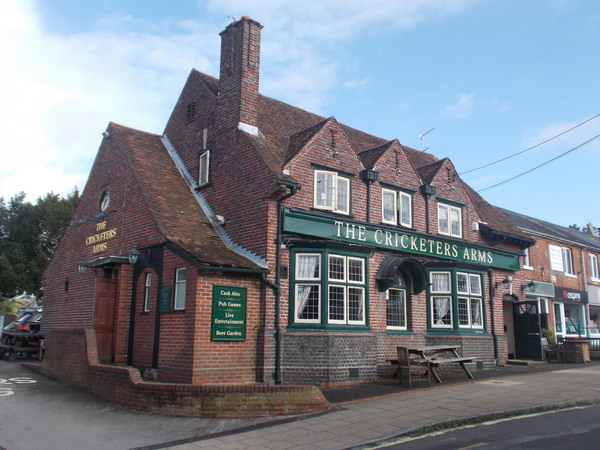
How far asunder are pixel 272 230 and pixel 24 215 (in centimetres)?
2680

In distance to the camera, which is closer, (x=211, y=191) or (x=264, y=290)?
(x=264, y=290)

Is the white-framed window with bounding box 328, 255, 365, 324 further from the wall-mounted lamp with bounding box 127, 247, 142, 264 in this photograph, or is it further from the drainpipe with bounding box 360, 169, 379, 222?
the wall-mounted lamp with bounding box 127, 247, 142, 264

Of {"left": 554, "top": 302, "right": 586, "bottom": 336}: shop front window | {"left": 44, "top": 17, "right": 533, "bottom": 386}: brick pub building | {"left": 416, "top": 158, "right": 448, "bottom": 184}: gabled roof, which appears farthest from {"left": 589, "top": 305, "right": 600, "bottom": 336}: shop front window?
{"left": 416, "top": 158, "right": 448, "bottom": 184}: gabled roof

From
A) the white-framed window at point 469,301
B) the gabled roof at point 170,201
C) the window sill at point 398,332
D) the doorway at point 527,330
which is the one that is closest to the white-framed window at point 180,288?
the gabled roof at point 170,201

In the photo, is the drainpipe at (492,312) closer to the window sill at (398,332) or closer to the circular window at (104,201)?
the window sill at (398,332)

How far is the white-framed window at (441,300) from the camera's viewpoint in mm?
17062

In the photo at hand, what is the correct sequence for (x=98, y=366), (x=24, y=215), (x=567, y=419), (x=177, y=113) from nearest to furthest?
(x=567, y=419), (x=98, y=366), (x=177, y=113), (x=24, y=215)

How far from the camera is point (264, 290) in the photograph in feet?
44.5

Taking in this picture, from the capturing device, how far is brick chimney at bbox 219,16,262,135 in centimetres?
1576

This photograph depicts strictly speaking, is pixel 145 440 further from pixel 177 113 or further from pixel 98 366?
pixel 177 113

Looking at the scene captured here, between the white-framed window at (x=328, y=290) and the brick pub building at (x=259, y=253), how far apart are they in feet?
0.12

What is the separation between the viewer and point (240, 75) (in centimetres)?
1582

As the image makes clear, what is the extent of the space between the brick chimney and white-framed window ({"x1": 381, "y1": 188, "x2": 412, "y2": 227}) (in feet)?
14.9

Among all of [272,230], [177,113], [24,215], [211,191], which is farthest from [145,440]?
[24,215]
